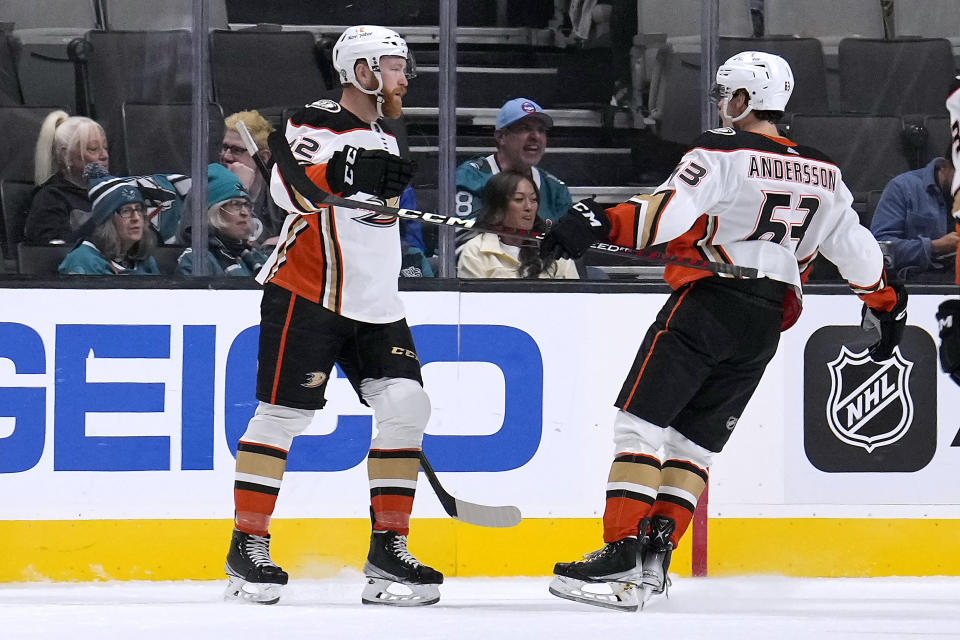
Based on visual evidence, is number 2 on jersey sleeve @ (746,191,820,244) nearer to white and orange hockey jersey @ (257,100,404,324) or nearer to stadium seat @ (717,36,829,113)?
white and orange hockey jersey @ (257,100,404,324)

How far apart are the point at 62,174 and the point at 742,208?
6.00 feet

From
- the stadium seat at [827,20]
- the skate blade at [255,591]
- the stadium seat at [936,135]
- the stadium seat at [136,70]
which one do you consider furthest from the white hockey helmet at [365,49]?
the stadium seat at [936,135]

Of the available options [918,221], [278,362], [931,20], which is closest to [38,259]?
[278,362]

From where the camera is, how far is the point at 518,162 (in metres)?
3.82

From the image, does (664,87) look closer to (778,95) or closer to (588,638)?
(778,95)

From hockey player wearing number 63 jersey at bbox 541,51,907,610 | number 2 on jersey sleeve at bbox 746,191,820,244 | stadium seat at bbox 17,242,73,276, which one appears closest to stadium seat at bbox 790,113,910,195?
hockey player wearing number 63 jersey at bbox 541,51,907,610

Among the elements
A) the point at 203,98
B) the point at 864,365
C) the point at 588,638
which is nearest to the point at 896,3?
the point at 864,365

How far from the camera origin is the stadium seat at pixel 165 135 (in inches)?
145

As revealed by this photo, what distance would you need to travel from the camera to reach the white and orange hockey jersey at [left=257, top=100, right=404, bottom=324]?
3004 millimetres

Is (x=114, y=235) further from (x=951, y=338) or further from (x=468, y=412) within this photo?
(x=951, y=338)

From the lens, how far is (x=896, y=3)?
4.08 m

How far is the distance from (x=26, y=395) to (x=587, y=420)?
149 centimetres

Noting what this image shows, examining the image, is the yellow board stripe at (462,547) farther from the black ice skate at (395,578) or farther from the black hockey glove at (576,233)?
the black hockey glove at (576,233)

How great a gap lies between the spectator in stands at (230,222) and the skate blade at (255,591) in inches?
38.1
